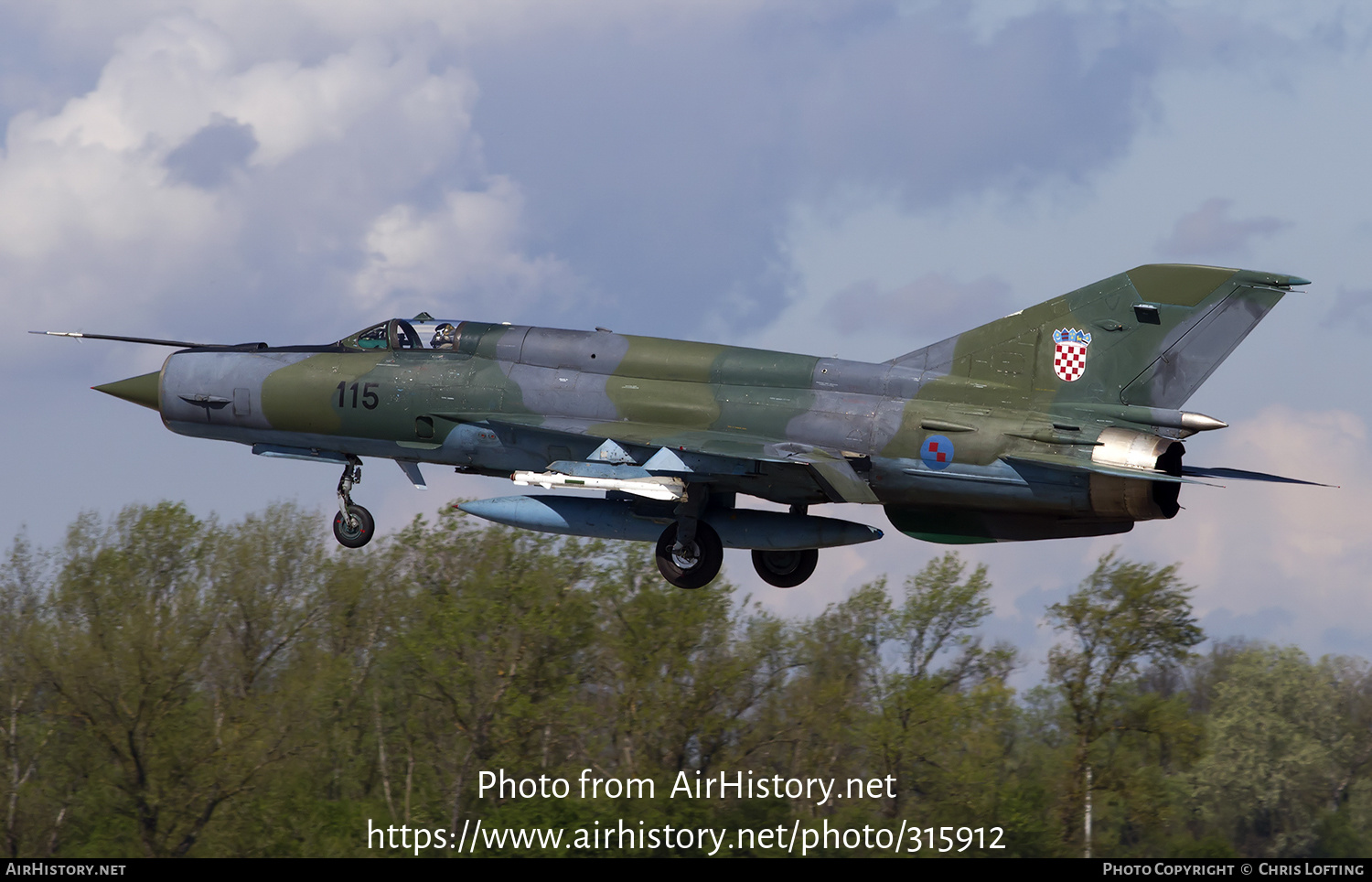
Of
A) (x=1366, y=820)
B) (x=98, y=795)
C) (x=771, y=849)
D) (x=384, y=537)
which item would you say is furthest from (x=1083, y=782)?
(x=98, y=795)

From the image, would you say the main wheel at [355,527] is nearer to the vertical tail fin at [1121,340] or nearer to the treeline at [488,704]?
the vertical tail fin at [1121,340]

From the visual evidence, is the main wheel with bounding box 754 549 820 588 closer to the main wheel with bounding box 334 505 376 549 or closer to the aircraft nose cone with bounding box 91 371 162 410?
the main wheel with bounding box 334 505 376 549

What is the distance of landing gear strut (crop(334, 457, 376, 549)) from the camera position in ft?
67.2

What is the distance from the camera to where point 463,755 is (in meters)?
43.3

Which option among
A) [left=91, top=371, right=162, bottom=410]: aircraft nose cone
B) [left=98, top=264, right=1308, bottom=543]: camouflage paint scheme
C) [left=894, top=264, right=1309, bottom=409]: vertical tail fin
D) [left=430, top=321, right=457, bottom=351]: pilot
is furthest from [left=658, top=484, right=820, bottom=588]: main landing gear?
[left=91, top=371, right=162, bottom=410]: aircraft nose cone

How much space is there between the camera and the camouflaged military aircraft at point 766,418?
1755 cm

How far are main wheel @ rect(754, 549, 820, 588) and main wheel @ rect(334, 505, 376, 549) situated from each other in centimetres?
563

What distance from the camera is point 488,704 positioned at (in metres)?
42.9

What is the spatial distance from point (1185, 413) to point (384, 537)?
35902 mm

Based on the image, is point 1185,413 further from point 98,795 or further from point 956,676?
point 98,795

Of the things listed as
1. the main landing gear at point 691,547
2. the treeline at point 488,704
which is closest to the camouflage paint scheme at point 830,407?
the main landing gear at point 691,547

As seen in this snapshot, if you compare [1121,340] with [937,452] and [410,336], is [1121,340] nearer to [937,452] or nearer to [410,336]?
[937,452]

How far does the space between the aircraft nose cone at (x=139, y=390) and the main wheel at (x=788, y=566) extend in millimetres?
9130

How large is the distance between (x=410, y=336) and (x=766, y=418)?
5.46 m
